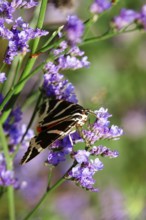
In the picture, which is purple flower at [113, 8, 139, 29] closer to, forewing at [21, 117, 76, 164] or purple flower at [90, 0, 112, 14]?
purple flower at [90, 0, 112, 14]

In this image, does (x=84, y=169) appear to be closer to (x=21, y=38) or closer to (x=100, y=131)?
(x=100, y=131)

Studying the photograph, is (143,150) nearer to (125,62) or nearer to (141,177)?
(141,177)

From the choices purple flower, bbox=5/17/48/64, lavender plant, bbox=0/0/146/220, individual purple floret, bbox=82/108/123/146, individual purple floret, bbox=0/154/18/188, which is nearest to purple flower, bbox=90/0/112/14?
lavender plant, bbox=0/0/146/220

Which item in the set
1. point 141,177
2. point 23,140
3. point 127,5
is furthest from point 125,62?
point 23,140

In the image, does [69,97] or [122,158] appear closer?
[69,97]

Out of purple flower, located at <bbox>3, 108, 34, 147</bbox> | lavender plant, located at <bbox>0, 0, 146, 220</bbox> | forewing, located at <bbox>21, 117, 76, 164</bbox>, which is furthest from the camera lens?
purple flower, located at <bbox>3, 108, 34, 147</bbox>

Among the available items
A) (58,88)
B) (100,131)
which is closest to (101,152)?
(100,131)
